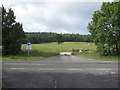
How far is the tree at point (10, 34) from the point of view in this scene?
22.8 meters

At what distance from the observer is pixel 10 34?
22828 millimetres

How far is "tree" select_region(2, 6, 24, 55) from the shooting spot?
898 inches

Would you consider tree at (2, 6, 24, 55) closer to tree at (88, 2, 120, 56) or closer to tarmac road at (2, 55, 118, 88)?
tarmac road at (2, 55, 118, 88)

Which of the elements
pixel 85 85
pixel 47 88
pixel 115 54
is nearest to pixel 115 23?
pixel 115 54

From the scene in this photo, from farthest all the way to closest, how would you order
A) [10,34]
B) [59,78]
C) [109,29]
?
[10,34] < [109,29] < [59,78]

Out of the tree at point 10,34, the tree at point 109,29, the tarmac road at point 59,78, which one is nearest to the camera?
the tarmac road at point 59,78

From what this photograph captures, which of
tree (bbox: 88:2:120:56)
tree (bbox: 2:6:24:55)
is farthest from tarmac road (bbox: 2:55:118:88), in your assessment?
tree (bbox: 2:6:24:55)

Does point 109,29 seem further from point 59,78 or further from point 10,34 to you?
point 10,34

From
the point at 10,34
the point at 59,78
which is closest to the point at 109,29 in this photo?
the point at 59,78

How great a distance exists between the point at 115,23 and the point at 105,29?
204 cm

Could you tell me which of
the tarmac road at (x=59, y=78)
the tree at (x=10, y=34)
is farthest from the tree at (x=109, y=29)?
the tree at (x=10, y=34)

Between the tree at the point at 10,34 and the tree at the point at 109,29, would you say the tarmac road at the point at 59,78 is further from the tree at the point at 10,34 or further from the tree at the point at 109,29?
the tree at the point at 10,34

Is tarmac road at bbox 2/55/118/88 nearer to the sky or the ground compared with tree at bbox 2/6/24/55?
nearer to the ground

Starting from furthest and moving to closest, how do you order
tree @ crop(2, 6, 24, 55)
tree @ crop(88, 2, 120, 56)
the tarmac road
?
1. tree @ crop(2, 6, 24, 55)
2. tree @ crop(88, 2, 120, 56)
3. the tarmac road
